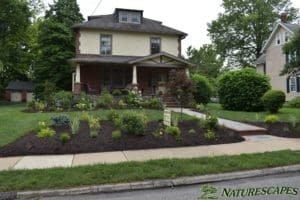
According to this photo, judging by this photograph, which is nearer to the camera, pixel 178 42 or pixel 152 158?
pixel 152 158

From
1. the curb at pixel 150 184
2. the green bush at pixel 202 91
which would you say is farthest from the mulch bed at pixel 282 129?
the green bush at pixel 202 91

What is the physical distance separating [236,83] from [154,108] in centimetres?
527

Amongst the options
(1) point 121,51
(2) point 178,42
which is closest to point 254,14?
(2) point 178,42

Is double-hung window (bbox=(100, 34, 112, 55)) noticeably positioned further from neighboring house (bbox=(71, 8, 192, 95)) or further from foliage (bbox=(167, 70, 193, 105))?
foliage (bbox=(167, 70, 193, 105))

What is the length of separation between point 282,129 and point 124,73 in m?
17.6

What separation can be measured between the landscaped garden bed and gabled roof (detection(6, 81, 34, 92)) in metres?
45.5

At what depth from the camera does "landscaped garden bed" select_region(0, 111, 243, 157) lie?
10.1 meters

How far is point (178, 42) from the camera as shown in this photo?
30.3 m

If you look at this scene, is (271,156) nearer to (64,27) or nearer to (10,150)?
(10,150)

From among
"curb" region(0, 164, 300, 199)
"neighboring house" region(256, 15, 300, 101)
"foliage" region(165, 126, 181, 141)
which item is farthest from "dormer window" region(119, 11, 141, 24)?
"curb" region(0, 164, 300, 199)

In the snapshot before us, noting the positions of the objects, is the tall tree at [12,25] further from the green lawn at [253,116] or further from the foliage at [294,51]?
the foliage at [294,51]

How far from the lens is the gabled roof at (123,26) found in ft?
92.6

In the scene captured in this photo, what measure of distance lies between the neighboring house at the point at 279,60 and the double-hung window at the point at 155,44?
42.2 feet

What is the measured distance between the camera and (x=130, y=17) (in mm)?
30297
